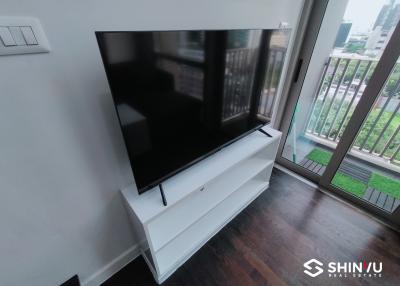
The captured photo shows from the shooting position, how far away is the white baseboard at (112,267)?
1.15m

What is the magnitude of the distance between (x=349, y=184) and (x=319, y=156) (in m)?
0.43

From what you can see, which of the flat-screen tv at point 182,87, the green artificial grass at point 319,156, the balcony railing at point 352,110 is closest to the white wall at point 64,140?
the flat-screen tv at point 182,87

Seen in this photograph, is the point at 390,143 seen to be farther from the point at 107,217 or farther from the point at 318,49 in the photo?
the point at 107,217

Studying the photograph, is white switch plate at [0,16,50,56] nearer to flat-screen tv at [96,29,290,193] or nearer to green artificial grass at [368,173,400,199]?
flat-screen tv at [96,29,290,193]

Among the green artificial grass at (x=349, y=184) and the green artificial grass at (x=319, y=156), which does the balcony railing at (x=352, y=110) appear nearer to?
the green artificial grass at (x=319, y=156)

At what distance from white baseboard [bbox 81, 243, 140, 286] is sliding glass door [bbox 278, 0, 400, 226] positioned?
6.18 ft

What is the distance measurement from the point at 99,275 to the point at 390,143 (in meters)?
2.81

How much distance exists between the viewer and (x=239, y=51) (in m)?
1.07

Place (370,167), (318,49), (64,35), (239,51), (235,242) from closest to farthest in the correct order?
(64,35) → (239,51) → (235,242) → (318,49) → (370,167)

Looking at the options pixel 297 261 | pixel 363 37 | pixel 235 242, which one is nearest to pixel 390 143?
pixel 363 37

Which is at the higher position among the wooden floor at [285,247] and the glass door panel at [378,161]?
the glass door panel at [378,161]

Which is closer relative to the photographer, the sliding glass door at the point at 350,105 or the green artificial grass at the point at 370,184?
the sliding glass door at the point at 350,105

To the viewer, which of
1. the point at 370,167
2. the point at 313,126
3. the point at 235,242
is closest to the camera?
the point at 235,242

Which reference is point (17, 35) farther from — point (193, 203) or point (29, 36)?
point (193, 203)
